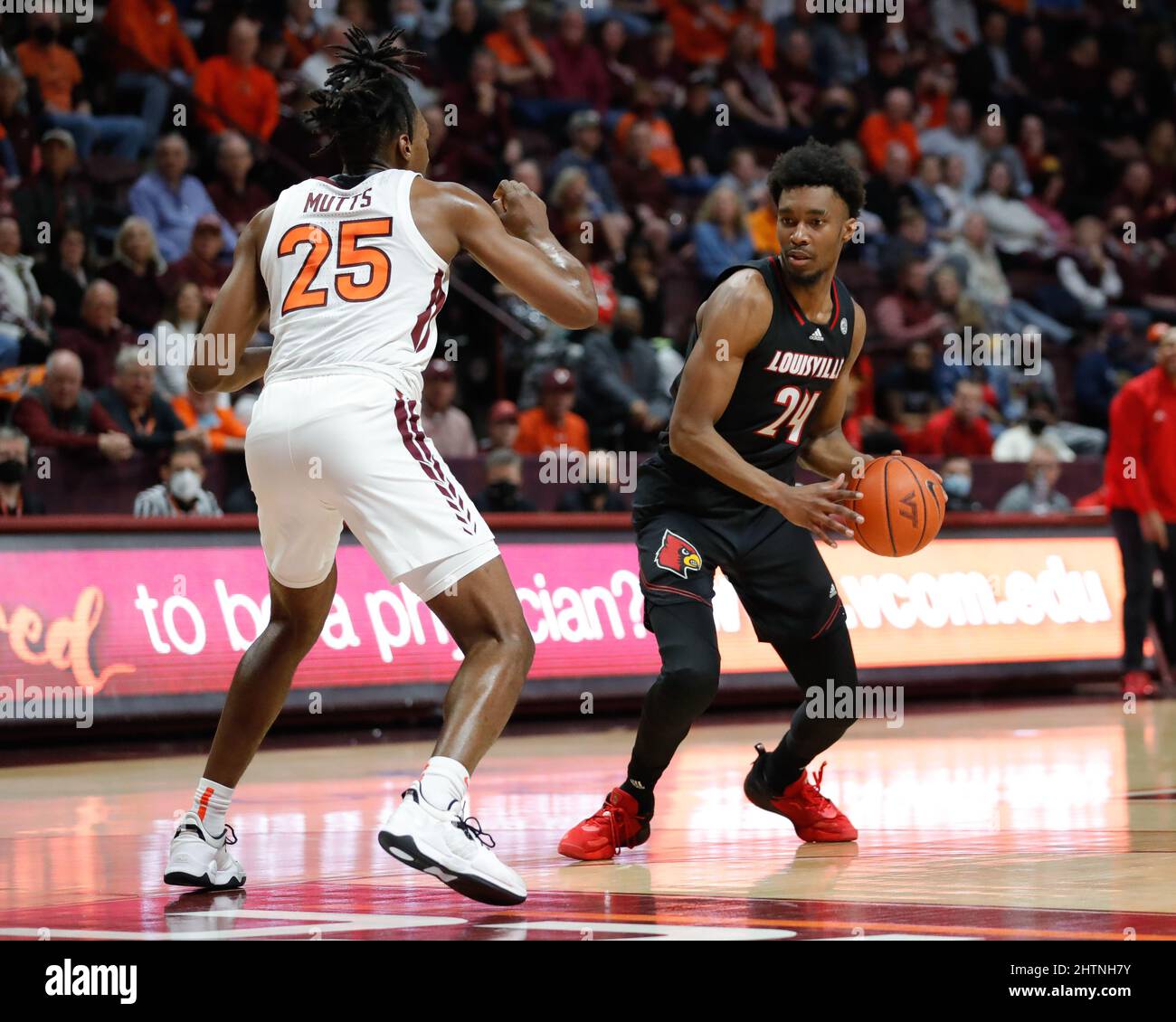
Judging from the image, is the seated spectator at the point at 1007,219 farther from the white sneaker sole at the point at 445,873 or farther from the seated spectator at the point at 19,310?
the white sneaker sole at the point at 445,873

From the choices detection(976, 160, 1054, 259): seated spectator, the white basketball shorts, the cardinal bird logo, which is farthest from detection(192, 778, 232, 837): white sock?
detection(976, 160, 1054, 259): seated spectator

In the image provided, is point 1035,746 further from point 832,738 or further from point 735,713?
point 832,738

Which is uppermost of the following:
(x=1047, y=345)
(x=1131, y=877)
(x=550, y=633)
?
(x=1047, y=345)

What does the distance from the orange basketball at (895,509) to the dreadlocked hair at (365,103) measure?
→ 2057 millimetres

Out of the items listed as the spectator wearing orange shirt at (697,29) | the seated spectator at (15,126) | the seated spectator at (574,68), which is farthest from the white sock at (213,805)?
the spectator wearing orange shirt at (697,29)

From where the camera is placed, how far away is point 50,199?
13.3 m

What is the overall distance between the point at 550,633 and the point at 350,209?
6856 mm

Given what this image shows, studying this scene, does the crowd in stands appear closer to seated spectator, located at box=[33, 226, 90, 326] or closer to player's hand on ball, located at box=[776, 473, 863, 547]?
seated spectator, located at box=[33, 226, 90, 326]

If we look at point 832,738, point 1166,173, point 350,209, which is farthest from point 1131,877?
point 1166,173

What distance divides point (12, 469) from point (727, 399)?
565 centimetres

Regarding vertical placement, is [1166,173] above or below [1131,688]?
above

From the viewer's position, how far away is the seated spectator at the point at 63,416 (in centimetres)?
1152

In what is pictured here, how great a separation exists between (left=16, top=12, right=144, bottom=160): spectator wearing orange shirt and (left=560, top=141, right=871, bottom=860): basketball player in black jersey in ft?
29.5

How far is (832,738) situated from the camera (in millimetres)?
6586
